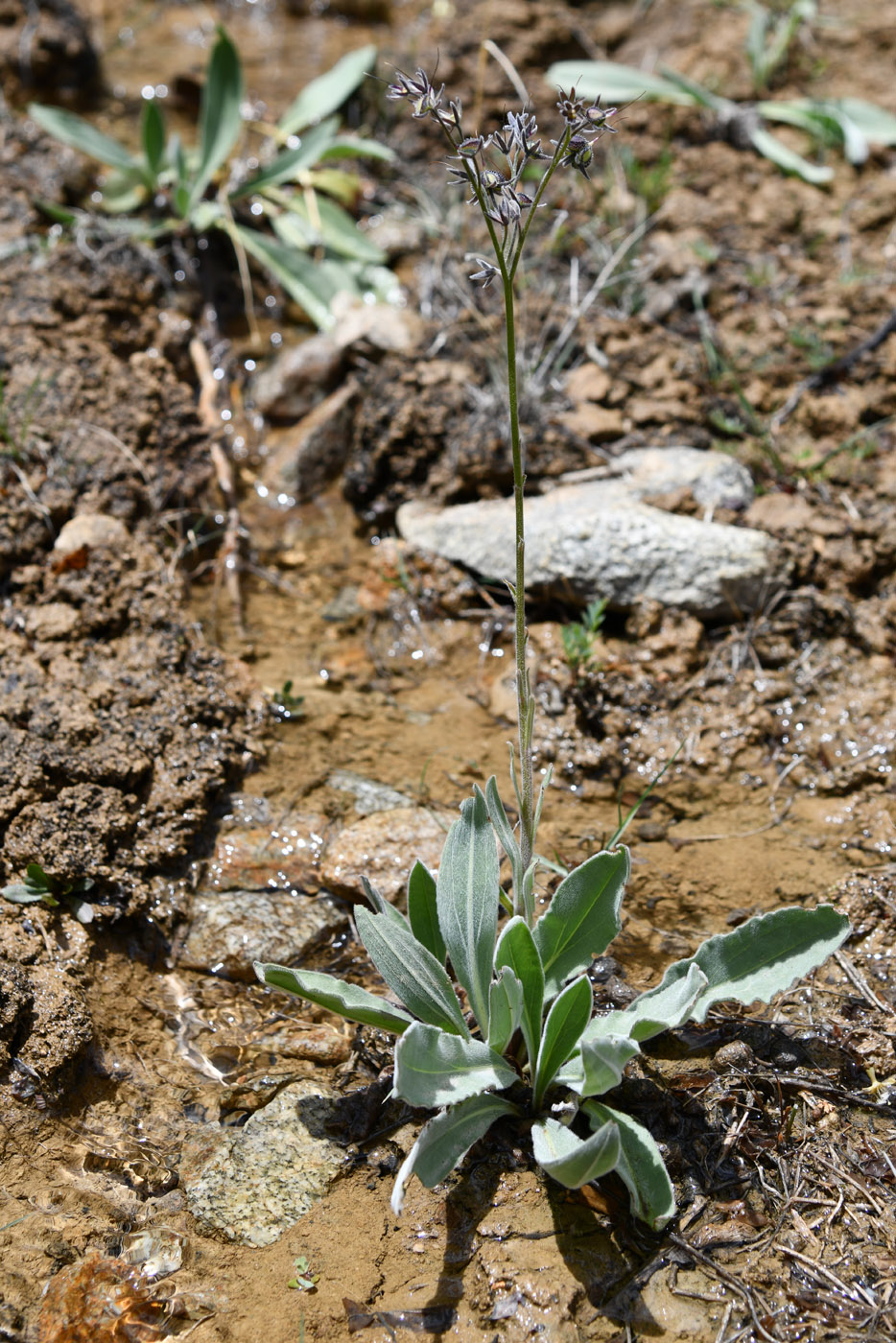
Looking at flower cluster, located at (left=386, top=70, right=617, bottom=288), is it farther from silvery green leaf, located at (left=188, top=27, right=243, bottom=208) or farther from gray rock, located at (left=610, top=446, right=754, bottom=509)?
silvery green leaf, located at (left=188, top=27, right=243, bottom=208)

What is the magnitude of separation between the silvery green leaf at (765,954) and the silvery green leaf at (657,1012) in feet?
Answer: 0.06

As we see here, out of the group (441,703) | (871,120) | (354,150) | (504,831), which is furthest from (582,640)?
(871,120)

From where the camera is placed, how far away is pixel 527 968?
222cm

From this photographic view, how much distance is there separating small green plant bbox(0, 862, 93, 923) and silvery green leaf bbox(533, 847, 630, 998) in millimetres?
1288

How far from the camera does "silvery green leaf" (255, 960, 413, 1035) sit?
213 cm

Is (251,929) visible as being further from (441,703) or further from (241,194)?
(241,194)

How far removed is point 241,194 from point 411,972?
4077 millimetres

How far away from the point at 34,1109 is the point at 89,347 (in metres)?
3.07

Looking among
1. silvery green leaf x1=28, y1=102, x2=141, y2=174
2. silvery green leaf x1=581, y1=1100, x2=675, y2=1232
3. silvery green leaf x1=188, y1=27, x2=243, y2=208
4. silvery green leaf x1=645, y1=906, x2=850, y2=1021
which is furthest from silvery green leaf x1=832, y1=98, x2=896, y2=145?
silvery green leaf x1=581, y1=1100, x2=675, y2=1232

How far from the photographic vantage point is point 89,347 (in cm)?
415

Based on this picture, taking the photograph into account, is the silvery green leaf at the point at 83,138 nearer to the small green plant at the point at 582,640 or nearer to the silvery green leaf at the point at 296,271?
the silvery green leaf at the point at 296,271

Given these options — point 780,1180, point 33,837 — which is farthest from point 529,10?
point 780,1180

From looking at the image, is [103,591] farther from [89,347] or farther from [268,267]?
[268,267]

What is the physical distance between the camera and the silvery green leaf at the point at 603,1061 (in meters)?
1.89
